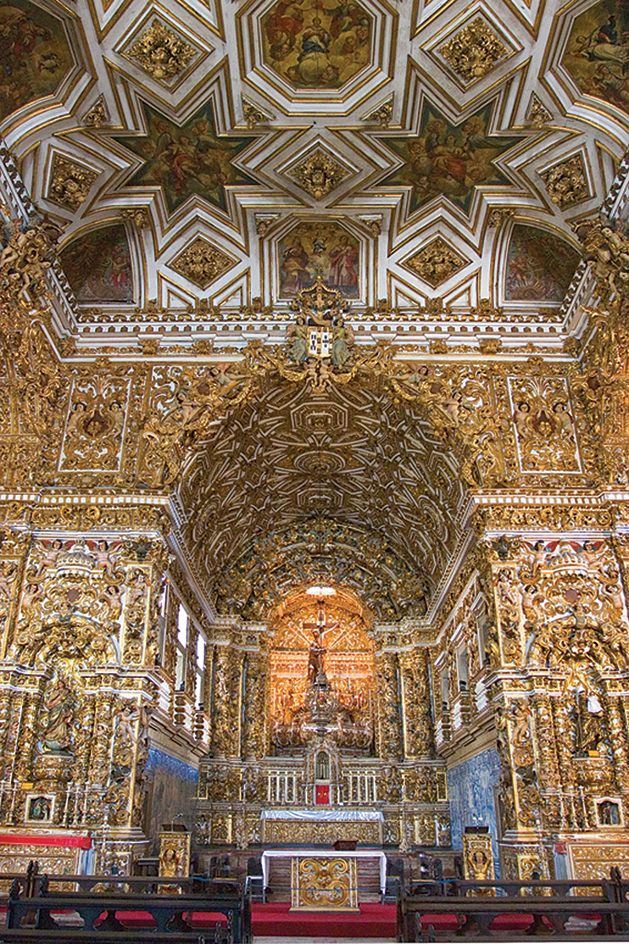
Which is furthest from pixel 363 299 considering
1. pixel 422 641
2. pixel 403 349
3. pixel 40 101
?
pixel 422 641

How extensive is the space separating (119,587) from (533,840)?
7.74 meters

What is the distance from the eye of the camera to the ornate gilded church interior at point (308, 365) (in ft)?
36.5

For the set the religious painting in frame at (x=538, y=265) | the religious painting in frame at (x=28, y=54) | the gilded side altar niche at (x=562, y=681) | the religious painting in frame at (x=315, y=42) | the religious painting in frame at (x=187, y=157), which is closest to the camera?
the religious painting in frame at (x=28, y=54)

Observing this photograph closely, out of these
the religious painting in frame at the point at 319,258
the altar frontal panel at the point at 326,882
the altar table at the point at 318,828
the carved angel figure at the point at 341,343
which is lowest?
the altar frontal panel at the point at 326,882

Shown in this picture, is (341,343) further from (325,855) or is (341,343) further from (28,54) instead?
(325,855)

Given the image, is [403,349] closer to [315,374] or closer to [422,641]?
[315,374]

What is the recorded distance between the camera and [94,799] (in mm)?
11398

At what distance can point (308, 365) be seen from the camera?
571 inches

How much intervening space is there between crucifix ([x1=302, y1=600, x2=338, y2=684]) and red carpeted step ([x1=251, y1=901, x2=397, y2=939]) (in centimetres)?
1110

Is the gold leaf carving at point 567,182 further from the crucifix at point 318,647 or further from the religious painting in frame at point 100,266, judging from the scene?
the crucifix at point 318,647

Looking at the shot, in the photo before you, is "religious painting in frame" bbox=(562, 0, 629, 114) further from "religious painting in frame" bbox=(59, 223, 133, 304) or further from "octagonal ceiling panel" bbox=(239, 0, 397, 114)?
"religious painting in frame" bbox=(59, 223, 133, 304)

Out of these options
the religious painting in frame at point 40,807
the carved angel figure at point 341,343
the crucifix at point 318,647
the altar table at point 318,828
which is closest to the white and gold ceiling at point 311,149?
the carved angel figure at point 341,343

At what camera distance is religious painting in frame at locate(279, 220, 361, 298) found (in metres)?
14.6

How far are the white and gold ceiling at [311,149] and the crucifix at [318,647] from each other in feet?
36.6
